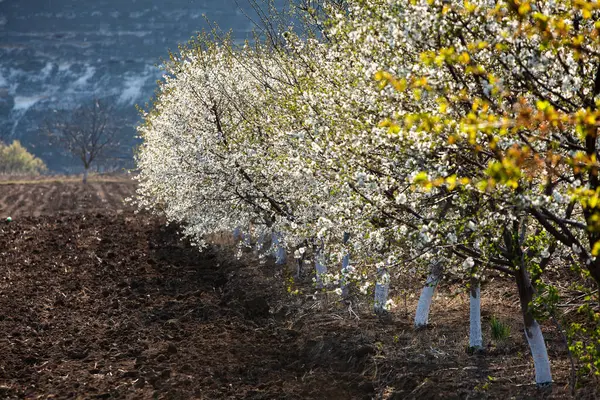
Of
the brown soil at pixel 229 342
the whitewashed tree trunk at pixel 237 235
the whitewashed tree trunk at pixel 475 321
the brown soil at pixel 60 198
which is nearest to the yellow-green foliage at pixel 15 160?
the brown soil at pixel 60 198

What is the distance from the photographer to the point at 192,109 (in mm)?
21156

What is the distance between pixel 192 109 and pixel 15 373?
430 inches

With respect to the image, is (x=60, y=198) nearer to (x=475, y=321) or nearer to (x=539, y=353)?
(x=475, y=321)

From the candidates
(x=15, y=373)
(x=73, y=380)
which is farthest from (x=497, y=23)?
(x=15, y=373)

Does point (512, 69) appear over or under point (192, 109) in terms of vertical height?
under

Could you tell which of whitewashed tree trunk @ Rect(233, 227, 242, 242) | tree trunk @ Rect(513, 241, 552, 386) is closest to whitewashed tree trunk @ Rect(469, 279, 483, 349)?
tree trunk @ Rect(513, 241, 552, 386)

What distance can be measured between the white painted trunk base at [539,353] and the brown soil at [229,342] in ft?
0.72

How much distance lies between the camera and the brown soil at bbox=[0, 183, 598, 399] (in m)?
11.3

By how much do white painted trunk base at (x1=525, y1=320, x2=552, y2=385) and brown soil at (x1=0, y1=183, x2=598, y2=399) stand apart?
8.7 inches

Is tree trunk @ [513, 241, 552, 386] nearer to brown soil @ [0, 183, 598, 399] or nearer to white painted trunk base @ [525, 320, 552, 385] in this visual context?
white painted trunk base @ [525, 320, 552, 385]

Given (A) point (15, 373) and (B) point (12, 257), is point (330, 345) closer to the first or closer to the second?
(A) point (15, 373)

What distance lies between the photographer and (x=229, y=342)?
47.6ft

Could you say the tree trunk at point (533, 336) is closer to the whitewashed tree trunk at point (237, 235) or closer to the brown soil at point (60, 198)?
the whitewashed tree trunk at point (237, 235)

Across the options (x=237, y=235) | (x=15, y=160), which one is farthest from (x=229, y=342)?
(x=15, y=160)
